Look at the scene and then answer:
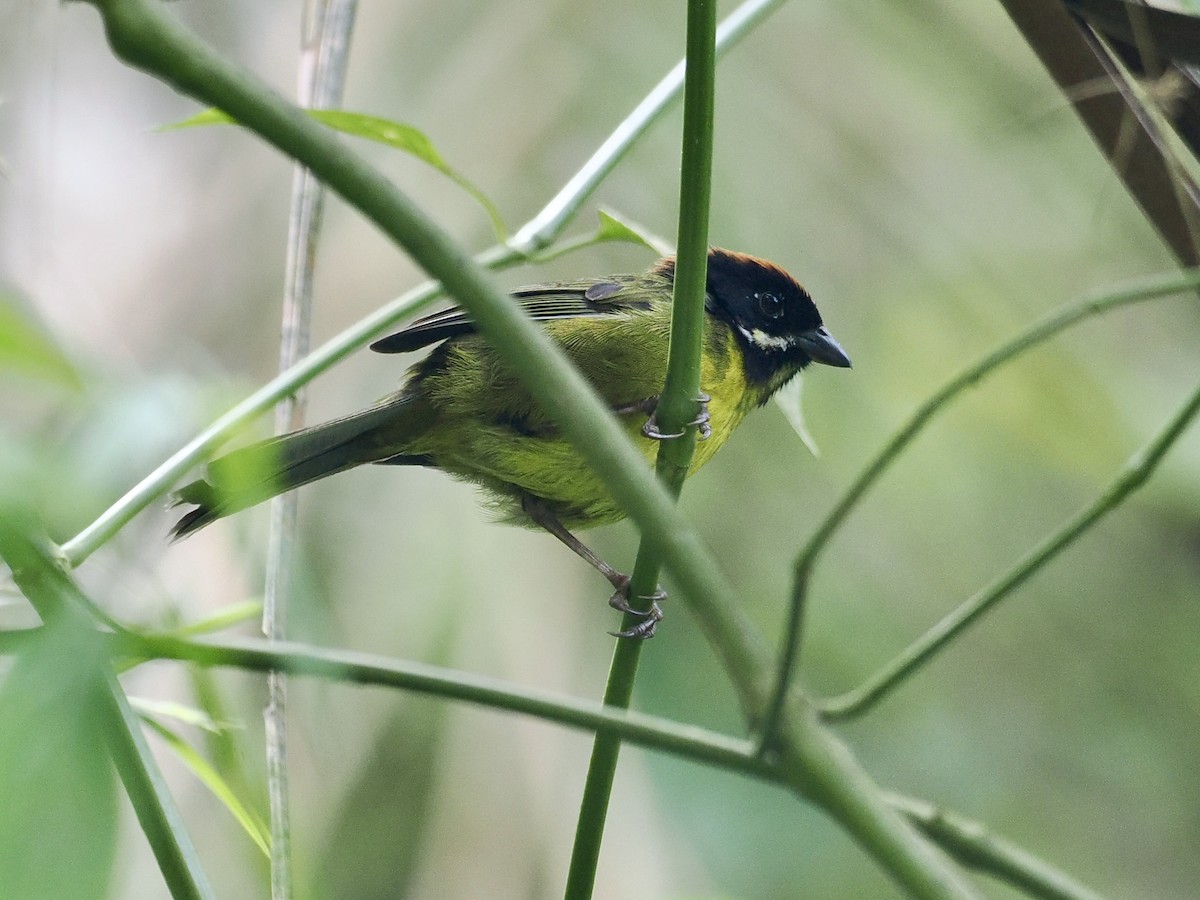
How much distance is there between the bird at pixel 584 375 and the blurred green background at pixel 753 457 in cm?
45

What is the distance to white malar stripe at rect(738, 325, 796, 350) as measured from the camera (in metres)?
3.33

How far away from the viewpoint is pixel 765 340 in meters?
3.35

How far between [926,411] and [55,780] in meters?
0.74

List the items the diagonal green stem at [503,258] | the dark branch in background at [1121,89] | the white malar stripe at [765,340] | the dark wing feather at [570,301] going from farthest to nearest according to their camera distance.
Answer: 1. the white malar stripe at [765,340]
2. the dark wing feather at [570,301]
3. the dark branch in background at [1121,89]
4. the diagonal green stem at [503,258]

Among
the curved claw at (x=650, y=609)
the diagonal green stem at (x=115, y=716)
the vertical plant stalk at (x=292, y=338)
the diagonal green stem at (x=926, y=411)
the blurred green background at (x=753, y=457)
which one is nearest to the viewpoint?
→ the diagonal green stem at (x=115, y=716)

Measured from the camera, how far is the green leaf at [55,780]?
588 mm

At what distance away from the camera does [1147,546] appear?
5.73 meters

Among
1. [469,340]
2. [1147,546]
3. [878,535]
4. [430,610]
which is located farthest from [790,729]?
[1147,546]

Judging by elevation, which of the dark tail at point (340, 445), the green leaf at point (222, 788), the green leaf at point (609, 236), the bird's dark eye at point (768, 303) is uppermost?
the bird's dark eye at point (768, 303)

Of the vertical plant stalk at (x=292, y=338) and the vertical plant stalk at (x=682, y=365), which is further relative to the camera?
the vertical plant stalk at (x=292, y=338)

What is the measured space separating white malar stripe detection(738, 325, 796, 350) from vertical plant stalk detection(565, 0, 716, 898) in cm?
177

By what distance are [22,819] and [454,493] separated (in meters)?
3.55

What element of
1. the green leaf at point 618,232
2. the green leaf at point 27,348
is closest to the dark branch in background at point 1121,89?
the green leaf at point 618,232

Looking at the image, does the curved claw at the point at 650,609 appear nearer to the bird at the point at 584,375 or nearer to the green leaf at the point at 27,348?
the bird at the point at 584,375
